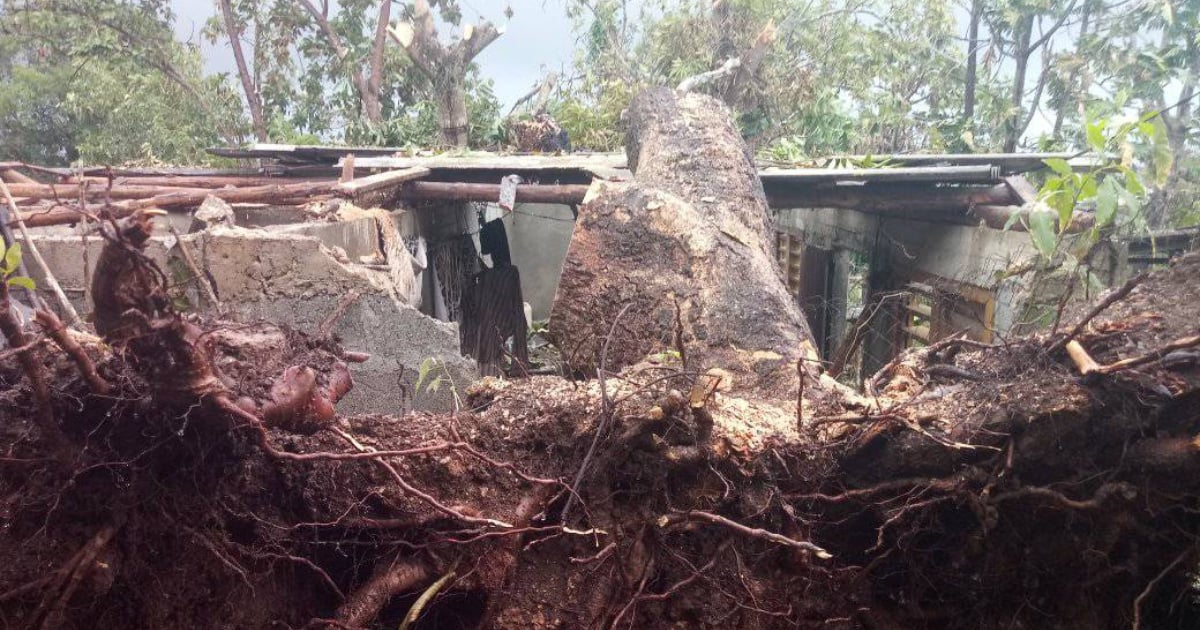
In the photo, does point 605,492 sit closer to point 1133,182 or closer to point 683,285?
point 683,285

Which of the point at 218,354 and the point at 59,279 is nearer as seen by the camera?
the point at 218,354

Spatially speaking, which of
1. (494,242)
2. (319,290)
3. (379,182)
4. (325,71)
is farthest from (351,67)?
(319,290)

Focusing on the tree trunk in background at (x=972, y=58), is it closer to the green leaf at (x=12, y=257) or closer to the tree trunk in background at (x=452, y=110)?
the tree trunk in background at (x=452, y=110)

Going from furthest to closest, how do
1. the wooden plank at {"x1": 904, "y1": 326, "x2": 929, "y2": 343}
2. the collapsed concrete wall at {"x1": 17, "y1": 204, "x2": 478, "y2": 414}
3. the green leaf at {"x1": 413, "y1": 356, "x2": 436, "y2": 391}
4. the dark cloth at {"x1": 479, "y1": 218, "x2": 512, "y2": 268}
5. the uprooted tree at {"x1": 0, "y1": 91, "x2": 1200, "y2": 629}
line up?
the dark cloth at {"x1": 479, "y1": 218, "x2": 512, "y2": 268} < the wooden plank at {"x1": 904, "y1": 326, "x2": 929, "y2": 343} < the collapsed concrete wall at {"x1": 17, "y1": 204, "x2": 478, "y2": 414} < the green leaf at {"x1": 413, "y1": 356, "x2": 436, "y2": 391} < the uprooted tree at {"x1": 0, "y1": 91, "x2": 1200, "y2": 629}

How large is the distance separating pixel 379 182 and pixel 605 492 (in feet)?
11.0

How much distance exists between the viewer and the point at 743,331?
3270mm

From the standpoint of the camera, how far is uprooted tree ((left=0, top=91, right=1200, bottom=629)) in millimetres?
2156

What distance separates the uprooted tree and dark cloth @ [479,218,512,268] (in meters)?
5.50

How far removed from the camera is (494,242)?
822 cm

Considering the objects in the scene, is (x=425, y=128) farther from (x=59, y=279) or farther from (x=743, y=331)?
(x=743, y=331)

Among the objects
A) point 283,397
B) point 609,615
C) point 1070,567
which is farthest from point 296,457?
point 1070,567

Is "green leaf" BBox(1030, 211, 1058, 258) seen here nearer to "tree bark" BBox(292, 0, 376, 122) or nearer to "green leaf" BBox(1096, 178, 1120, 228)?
"green leaf" BBox(1096, 178, 1120, 228)

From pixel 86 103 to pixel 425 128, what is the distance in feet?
18.9

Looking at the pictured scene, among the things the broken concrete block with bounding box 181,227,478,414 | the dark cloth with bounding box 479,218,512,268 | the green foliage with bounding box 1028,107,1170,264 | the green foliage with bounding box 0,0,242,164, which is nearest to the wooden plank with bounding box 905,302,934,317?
the dark cloth with bounding box 479,218,512,268
